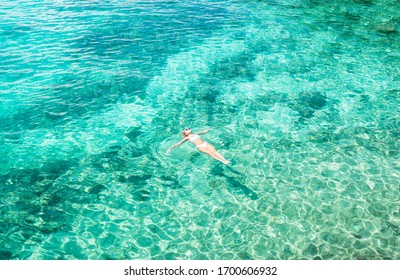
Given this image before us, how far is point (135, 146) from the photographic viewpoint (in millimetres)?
13703

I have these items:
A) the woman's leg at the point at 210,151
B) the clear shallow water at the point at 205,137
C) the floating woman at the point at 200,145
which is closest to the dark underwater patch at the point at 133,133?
the clear shallow water at the point at 205,137

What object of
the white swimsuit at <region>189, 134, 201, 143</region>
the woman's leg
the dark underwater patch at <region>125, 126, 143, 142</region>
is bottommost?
the dark underwater patch at <region>125, 126, 143, 142</region>

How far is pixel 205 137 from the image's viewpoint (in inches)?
555

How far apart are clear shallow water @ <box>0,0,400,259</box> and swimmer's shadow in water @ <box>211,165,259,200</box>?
52 mm

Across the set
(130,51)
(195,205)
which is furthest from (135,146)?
(130,51)

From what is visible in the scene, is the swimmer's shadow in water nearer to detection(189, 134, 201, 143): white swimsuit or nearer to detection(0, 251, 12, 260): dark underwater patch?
detection(189, 134, 201, 143): white swimsuit

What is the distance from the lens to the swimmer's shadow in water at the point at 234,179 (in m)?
11.4

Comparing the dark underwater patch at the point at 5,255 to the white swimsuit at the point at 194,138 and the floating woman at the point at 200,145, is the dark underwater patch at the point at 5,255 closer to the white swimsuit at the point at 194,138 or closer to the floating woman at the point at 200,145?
the floating woman at the point at 200,145

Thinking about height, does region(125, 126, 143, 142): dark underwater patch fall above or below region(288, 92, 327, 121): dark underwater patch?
below

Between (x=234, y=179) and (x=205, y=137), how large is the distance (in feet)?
9.49

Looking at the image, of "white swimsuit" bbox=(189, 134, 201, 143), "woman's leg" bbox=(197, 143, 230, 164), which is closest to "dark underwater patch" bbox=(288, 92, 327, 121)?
"woman's leg" bbox=(197, 143, 230, 164)

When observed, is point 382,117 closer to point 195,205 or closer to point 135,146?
point 195,205

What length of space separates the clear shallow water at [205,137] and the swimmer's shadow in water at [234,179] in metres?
0.05

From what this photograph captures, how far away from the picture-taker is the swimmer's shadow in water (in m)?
11.4
